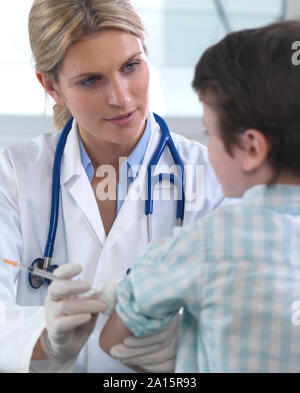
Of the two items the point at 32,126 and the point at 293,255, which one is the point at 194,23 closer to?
the point at 32,126

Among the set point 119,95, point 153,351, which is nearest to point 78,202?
point 119,95

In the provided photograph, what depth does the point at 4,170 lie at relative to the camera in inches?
59.2

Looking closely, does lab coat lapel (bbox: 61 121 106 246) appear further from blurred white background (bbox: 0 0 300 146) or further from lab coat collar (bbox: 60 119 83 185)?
blurred white background (bbox: 0 0 300 146)

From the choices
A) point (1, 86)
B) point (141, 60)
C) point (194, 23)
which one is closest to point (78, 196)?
point (141, 60)

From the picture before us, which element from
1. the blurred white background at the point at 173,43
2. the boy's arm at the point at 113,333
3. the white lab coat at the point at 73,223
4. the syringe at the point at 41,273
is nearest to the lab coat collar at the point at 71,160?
the white lab coat at the point at 73,223

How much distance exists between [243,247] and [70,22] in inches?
30.7

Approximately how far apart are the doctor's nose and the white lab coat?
0.18 metres

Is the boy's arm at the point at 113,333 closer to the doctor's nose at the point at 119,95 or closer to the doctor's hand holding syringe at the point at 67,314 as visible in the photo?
the doctor's hand holding syringe at the point at 67,314

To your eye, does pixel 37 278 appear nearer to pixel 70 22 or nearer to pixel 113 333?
pixel 113 333

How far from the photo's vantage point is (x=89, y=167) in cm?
155

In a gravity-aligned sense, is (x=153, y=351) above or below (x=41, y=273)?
below

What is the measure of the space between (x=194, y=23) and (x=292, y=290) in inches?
108

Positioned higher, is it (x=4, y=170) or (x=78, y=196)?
(x=4, y=170)
